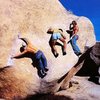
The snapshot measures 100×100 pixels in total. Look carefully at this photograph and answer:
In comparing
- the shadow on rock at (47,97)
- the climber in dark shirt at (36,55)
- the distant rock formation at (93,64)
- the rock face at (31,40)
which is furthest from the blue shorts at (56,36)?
the distant rock formation at (93,64)

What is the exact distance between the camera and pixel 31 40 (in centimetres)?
1144

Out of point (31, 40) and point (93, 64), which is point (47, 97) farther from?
point (93, 64)

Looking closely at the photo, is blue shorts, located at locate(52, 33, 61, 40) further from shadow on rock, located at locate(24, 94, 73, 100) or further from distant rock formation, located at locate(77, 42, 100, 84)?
distant rock formation, located at locate(77, 42, 100, 84)

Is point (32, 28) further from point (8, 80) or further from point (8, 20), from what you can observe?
point (8, 80)

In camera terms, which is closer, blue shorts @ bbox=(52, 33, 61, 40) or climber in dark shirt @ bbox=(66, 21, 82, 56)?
blue shorts @ bbox=(52, 33, 61, 40)

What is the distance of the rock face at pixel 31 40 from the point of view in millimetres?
10727

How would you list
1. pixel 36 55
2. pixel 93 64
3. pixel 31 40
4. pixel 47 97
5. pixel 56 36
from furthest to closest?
pixel 93 64
pixel 56 36
pixel 47 97
pixel 31 40
pixel 36 55

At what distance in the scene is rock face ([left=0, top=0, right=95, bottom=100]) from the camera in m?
10.7

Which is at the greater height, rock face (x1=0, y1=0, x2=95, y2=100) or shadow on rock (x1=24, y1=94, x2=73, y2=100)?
rock face (x1=0, y1=0, x2=95, y2=100)

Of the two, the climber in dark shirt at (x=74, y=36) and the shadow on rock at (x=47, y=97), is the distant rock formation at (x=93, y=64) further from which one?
the shadow on rock at (x=47, y=97)

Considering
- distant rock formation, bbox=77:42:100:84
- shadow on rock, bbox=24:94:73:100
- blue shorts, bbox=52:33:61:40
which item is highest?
blue shorts, bbox=52:33:61:40

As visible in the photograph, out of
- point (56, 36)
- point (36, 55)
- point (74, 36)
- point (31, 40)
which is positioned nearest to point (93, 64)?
point (74, 36)

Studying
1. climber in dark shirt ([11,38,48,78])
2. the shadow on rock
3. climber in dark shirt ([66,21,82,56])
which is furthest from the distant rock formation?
climber in dark shirt ([11,38,48,78])

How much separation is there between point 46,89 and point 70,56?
6.20 ft
